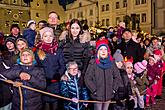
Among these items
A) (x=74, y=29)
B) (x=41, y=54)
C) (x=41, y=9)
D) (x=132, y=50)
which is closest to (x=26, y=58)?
(x=41, y=54)

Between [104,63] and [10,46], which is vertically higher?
[10,46]

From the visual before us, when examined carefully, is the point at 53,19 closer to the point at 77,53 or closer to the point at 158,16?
the point at 77,53

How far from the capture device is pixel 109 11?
66.1 m

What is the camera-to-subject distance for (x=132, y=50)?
10695 mm

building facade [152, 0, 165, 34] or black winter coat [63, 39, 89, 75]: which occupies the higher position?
building facade [152, 0, 165, 34]

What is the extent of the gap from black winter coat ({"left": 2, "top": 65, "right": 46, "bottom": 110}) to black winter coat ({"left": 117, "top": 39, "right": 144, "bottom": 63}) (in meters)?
4.90

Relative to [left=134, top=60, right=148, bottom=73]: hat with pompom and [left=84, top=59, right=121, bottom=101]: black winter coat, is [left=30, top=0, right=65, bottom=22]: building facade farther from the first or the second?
[left=84, top=59, right=121, bottom=101]: black winter coat

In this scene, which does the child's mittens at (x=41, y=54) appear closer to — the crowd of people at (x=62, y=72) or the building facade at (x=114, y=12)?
the crowd of people at (x=62, y=72)

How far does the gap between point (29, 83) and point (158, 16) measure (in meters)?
51.2

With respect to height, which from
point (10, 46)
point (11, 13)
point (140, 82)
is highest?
point (11, 13)

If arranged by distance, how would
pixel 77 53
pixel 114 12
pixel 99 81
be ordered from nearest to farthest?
1. pixel 99 81
2. pixel 77 53
3. pixel 114 12

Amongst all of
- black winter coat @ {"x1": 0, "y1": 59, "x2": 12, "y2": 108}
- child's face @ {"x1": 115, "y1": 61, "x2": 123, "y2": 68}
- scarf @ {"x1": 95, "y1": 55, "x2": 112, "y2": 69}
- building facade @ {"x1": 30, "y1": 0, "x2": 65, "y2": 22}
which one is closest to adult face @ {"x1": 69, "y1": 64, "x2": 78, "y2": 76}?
scarf @ {"x1": 95, "y1": 55, "x2": 112, "y2": 69}

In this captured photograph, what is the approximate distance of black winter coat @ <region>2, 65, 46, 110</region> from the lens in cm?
611

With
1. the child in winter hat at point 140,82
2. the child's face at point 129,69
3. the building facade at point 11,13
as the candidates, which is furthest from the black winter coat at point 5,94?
the building facade at point 11,13
